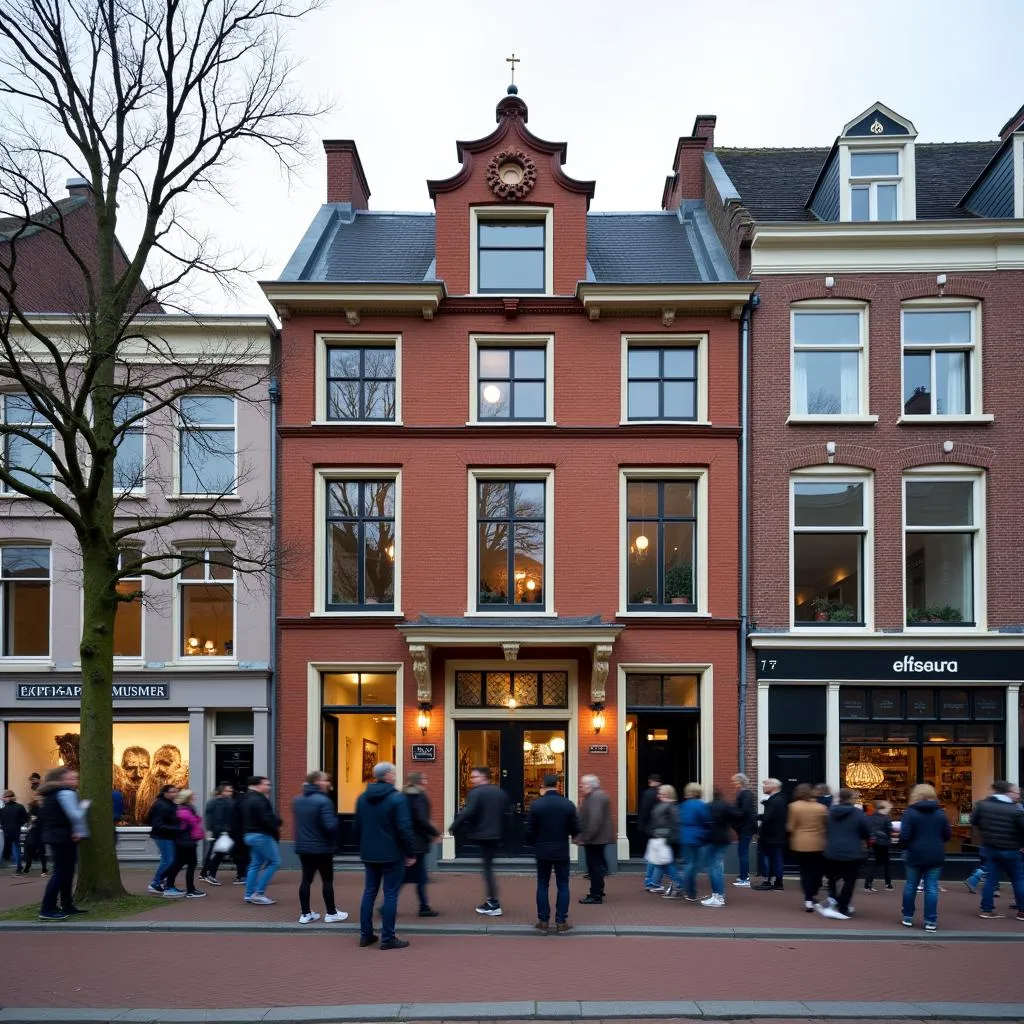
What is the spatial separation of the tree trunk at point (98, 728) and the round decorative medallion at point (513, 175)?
10.2m

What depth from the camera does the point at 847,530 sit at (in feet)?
59.9

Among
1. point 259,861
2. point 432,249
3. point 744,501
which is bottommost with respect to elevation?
point 259,861

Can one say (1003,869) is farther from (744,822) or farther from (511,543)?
(511,543)

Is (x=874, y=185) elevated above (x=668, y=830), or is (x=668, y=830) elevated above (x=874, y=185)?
(x=874, y=185)

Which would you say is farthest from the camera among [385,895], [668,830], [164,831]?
[668,830]

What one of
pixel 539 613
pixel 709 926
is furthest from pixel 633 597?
pixel 709 926

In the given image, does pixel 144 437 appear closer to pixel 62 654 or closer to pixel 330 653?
pixel 62 654

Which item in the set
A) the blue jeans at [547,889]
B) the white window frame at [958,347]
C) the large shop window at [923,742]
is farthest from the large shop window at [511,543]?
the white window frame at [958,347]

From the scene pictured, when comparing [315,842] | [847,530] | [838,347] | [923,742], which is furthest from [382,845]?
[838,347]

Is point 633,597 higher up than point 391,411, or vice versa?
point 391,411

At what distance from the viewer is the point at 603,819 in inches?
530

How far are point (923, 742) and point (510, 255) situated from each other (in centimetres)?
1195

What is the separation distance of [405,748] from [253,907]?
484 cm

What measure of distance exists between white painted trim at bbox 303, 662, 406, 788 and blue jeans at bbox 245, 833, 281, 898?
4082 mm
